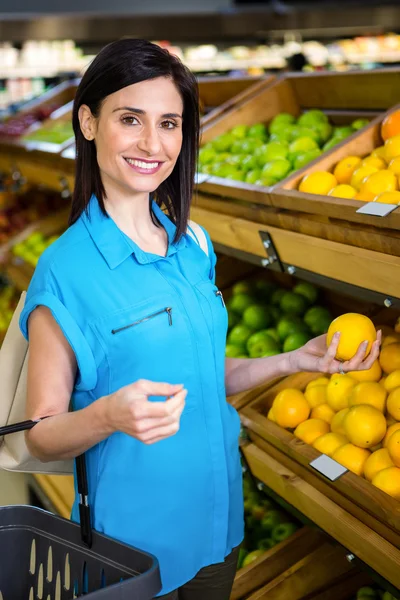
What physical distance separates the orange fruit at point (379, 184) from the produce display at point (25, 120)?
3158mm

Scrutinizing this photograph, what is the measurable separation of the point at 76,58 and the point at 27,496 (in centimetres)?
562

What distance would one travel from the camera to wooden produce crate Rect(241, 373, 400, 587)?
157cm

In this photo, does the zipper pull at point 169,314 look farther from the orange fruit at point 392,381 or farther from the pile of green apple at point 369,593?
the pile of green apple at point 369,593

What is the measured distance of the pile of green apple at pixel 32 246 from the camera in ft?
14.4

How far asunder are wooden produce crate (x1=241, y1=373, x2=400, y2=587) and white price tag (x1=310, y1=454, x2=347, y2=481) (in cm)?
1

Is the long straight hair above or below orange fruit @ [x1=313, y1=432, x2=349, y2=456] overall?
above

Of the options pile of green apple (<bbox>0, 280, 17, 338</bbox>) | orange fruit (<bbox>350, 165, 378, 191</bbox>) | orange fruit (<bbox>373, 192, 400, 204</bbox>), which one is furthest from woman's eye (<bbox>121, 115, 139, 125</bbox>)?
pile of green apple (<bbox>0, 280, 17, 338</bbox>)

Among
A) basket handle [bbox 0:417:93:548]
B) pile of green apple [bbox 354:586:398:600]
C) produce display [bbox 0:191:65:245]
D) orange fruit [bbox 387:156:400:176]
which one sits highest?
orange fruit [bbox 387:156:400:176]

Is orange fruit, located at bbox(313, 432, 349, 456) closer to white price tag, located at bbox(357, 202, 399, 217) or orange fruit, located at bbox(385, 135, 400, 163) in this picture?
white price tag, located at bbox(357, 202, 399, 217)

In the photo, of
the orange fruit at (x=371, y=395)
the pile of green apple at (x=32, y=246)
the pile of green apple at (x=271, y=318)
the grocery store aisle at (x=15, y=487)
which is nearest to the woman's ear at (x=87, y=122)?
the orange fruit at (x=371, y=395)

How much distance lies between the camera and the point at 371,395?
183 centimetres

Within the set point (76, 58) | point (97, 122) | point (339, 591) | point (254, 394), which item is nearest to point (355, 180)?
point (254, 394)

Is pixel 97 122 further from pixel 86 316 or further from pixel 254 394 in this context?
pixel 254 394

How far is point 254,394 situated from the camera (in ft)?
7.04
